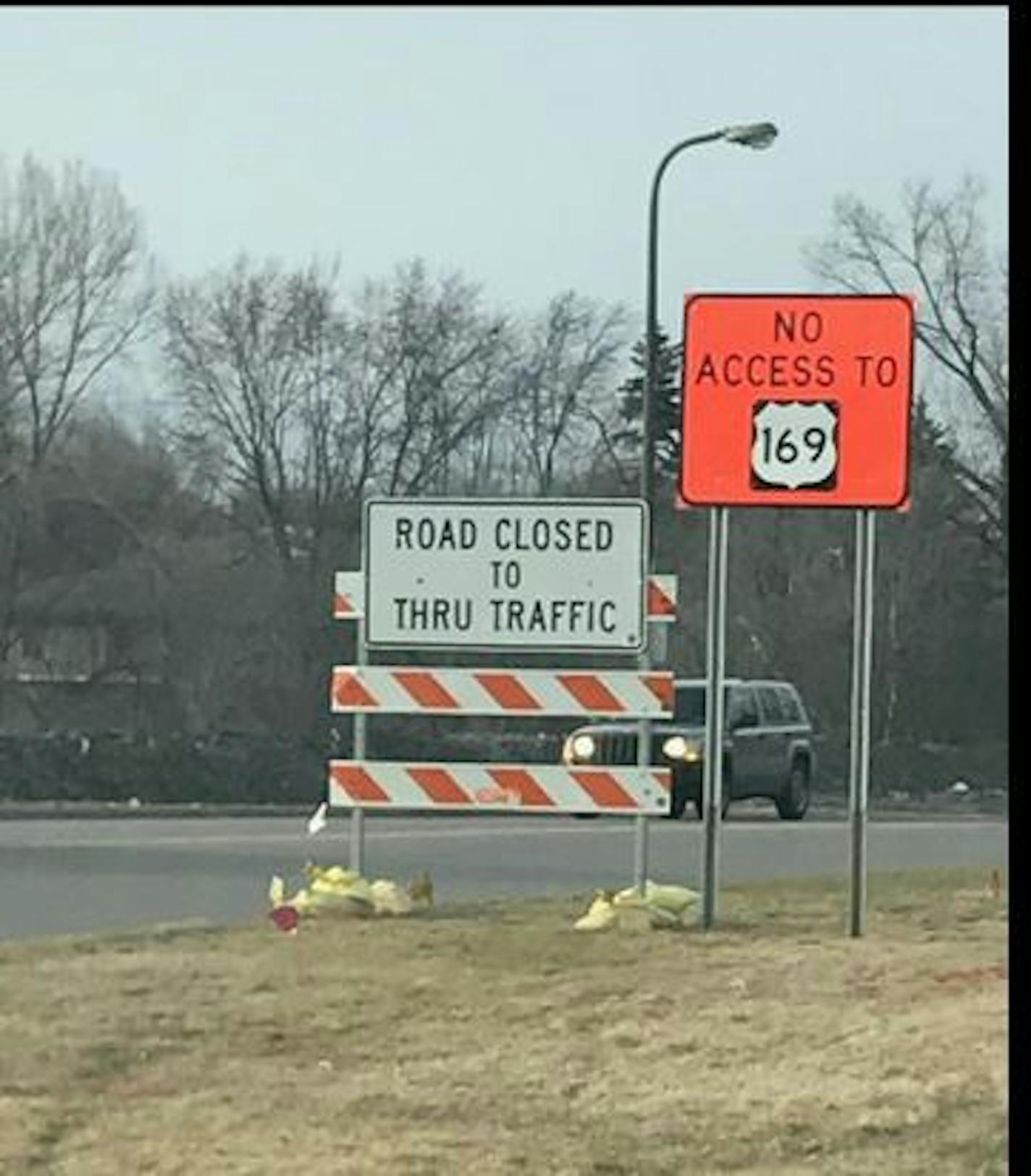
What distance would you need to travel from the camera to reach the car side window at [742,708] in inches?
1184

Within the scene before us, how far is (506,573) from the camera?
44.4ft

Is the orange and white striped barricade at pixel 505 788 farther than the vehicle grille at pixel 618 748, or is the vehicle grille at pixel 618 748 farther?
the vehicle grille at pixel 618 748

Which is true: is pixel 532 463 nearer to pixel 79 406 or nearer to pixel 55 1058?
pixel 79 406

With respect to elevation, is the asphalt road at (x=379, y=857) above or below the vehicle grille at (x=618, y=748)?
below

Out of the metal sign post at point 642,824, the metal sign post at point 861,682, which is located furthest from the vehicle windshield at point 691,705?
the metal sign post at point 861,682

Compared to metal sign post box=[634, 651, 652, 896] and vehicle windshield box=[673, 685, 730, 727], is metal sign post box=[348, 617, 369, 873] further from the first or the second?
vehicle windshield box=[673, 685, 730, 727]

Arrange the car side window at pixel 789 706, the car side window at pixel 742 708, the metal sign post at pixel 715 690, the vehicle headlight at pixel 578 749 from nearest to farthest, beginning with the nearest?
1. the metal sign post at pixel 715 690
2. the vehicle headlight at pixel 578 749
3. the car side window at pixel 742 708
4. the car side window at pixel 789 706

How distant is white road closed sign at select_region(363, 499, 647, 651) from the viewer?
13.4 metres

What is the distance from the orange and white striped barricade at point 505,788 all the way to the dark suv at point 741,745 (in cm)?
1220

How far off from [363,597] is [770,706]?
706 inches

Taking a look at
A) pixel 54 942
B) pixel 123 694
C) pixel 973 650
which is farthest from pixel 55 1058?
pixel 973 650

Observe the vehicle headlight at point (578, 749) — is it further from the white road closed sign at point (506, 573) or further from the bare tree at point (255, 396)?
the bare tree at point (255, 396)

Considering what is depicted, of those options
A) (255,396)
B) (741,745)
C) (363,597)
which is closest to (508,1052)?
(363,597)

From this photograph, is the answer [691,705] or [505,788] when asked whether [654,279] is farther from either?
[505,788]
